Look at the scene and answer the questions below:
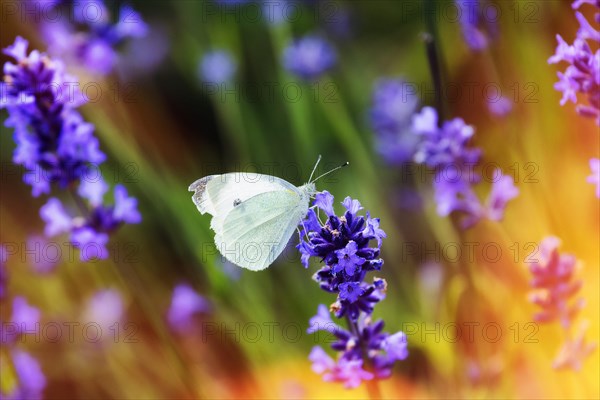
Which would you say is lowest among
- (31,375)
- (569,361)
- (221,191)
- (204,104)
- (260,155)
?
(569,361)

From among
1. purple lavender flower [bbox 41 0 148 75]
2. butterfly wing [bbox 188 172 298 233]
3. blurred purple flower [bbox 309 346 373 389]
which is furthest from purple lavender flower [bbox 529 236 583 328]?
purple lavender flower [bbox 41 0 148 75]

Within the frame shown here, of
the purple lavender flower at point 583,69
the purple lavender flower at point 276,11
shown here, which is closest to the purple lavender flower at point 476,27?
the purple lavender flower at point 583,69

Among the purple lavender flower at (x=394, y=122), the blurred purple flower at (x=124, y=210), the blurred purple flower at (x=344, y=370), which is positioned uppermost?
the purple lavender flower at (x=394, y=122)

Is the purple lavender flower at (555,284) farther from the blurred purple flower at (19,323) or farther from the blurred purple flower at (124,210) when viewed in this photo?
the blurred purple flower at (19,323)

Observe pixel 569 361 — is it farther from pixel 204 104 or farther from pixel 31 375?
pixel 204 104

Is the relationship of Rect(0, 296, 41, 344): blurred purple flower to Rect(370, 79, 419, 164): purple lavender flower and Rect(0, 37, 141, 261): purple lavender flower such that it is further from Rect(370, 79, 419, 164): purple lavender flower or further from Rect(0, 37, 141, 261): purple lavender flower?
Rect(370, 79, 419, 164): purple lavender flower

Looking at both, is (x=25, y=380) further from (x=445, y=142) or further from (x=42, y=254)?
(x=445, y=142)

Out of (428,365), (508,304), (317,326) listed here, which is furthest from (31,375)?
(508,304)

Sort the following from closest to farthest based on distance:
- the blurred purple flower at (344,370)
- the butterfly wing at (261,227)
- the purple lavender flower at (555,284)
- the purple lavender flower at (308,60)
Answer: the blurred purple flower at (344,370) → the purple lavender flower at (555,284) → the butterfly wing at (261,227) → the purple lavender flower at (308,60)
